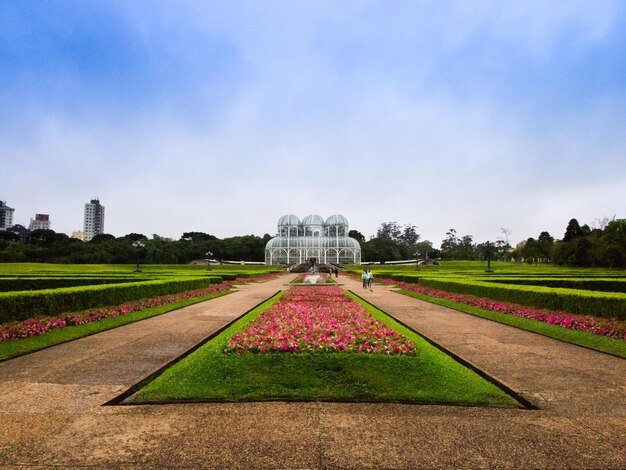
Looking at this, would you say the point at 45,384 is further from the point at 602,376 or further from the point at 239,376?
the point at 602,376

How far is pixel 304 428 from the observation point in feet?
13.4

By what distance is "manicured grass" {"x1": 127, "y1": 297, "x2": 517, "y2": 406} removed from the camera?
16.1 feet

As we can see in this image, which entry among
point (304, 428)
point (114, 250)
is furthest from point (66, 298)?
point (114, 250)

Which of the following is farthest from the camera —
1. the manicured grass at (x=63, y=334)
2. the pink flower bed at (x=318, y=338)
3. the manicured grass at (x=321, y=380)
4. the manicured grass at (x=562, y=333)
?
the manicured grass at (x=562, y=333)

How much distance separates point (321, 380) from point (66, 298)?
896 cm

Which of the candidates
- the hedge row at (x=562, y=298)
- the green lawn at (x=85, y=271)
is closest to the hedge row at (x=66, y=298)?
the green lawn at (x=85, y=271)

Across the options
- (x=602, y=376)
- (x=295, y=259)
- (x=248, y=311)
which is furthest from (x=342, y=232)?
(x=602, y=376)

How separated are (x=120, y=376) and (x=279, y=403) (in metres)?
2.64

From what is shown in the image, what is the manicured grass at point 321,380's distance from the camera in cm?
491

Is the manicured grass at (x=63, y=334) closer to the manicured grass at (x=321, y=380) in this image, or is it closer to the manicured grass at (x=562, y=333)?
the manicured grass at (x=321, y=380)

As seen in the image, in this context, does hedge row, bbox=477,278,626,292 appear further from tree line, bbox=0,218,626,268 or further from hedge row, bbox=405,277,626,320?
tree line, bbox=0,218,626,268

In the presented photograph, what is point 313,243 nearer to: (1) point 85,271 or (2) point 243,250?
(2) point 243,250

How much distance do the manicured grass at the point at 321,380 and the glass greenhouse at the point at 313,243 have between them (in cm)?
5817

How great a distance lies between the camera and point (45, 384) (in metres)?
5.46
